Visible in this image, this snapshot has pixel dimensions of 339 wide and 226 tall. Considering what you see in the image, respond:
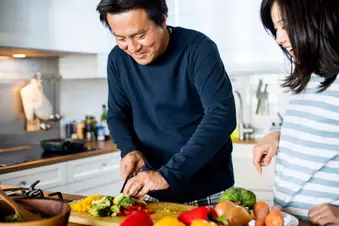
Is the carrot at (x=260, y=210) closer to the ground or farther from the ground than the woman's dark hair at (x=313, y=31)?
closer to the ground

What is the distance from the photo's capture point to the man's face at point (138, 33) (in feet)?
4.83

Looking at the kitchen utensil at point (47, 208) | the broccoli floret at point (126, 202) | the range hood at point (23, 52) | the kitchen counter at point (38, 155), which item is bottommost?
the kitchen counter at point (38, 155)

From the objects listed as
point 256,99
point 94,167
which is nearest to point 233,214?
point 94,167

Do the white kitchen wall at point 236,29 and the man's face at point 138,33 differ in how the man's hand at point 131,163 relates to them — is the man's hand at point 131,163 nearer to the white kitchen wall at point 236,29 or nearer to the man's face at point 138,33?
the man's face at point 138,33

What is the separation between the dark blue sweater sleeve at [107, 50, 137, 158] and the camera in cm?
174

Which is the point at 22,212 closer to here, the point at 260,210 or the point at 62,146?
the point at 260,210

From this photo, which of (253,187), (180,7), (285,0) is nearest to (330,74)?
(285,0)

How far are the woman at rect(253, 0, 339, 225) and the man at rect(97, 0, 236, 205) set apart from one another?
0.65 feet

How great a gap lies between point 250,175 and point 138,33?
218 centimetres

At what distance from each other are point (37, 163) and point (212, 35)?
5.38 feet

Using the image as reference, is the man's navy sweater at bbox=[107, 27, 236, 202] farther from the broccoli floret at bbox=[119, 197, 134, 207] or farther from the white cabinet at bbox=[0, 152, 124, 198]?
the white cabinet at bbox=[0, 152, 124, 198]

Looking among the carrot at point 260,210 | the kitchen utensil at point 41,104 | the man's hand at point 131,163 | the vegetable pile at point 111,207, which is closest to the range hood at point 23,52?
the kitchen utensil at point 41,104

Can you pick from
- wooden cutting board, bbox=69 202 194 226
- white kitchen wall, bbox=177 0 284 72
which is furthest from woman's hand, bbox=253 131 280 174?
white kitchen wall, bbox=177 0 284 72

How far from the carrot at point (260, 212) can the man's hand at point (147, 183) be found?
267mm
